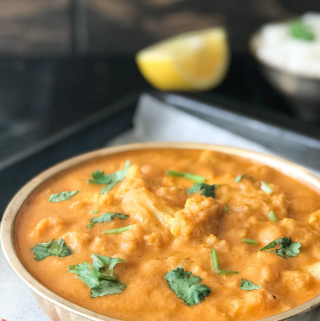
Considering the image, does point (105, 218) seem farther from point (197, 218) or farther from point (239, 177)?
point (239, 177)

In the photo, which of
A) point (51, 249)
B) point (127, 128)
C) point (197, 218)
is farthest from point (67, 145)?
point (197, 218)

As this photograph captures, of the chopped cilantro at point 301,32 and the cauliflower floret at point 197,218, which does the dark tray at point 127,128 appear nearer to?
the chopped cilantro at point 301,32

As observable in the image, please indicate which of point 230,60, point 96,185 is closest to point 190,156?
point 96,185

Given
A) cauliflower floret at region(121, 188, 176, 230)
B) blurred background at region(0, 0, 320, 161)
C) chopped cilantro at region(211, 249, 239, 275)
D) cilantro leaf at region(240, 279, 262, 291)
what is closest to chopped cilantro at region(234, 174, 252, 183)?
cauliflower floret at region(121, 188, 176, 230)

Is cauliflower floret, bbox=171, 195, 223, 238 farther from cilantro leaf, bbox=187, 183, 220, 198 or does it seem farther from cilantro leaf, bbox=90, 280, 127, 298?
cilantro leaf, bbox=90, 280, 127, 298

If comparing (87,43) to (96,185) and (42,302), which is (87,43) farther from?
(42,302)

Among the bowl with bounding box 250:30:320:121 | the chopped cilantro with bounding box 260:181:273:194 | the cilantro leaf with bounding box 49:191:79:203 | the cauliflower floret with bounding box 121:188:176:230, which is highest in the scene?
the cauliflower floret with bounding box 121:188:176:230

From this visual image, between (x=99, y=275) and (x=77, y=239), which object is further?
(x=77, y=239)
